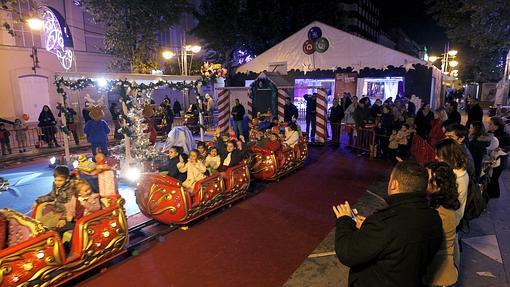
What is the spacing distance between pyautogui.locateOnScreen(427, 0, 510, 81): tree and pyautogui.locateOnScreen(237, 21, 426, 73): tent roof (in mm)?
2549

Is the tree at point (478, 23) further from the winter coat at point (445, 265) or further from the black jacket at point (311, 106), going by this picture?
the winter coat at point (445, 265)

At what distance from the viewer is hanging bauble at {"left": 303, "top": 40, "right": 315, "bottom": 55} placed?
1805 cm

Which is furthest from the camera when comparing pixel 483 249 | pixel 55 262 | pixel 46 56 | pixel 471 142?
pixel 46 56

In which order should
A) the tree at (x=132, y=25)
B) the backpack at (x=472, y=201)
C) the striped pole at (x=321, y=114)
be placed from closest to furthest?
the backpack at (x=472, y=201) < the striped pole at (x=321, y=114) < the tree at (x=132, y=25)

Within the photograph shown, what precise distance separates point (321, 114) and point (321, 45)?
6306mm

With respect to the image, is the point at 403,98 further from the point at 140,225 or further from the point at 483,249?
the point at 140,225

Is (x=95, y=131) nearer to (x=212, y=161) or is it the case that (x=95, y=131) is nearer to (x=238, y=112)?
(x=212, y=161)

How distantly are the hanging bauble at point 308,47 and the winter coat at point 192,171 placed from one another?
13.7 meters

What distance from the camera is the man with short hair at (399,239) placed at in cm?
197

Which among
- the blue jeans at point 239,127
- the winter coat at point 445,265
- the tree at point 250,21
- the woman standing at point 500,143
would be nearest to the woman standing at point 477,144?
the woman standing at point 500,143

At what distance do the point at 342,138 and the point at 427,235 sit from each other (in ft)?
41.7

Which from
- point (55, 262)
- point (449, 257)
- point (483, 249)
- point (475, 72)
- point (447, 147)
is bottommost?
point (483, 249)

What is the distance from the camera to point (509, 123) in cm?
1068

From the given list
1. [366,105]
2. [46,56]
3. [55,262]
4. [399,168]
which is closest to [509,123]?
[366,105]
